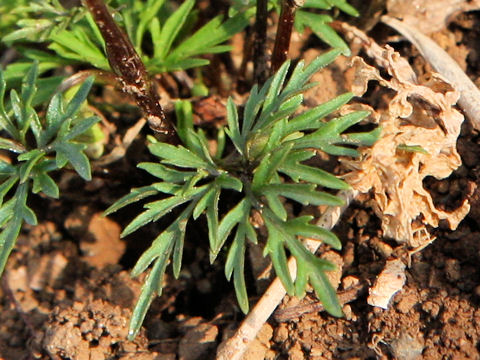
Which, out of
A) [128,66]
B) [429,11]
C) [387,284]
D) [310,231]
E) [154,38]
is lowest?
[387,284]

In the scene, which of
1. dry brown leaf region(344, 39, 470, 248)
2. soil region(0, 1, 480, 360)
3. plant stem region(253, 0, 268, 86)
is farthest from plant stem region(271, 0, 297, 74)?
soil region(0, 1, 480, 360)

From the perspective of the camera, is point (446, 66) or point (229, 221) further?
point (446, 66)

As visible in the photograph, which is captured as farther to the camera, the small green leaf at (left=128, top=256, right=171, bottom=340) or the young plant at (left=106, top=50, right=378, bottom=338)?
the small green leaf at (left=128, top=256, right=171, bottom=340)

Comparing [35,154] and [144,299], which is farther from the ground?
[35,154]

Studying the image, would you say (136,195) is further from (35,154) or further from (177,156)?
(35,154)

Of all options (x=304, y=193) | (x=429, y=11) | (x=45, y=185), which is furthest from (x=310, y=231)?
(x=429, y=11)

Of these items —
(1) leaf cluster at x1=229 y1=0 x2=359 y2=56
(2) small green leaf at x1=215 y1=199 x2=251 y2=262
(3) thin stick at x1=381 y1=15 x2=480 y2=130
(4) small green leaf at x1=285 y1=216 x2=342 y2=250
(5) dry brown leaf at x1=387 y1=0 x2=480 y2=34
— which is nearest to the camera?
(4) small green leaf at x1=285 y1=216 x2=342 y2=250

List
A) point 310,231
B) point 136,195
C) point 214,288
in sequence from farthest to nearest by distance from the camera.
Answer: point 214,288 → point 136,195 → point 310,231

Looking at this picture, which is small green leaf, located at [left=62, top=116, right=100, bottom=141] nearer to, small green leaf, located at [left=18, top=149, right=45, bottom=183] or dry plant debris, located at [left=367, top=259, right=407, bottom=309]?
small green leaf, located at [left=18, top=149, right=45, bottom=183]
